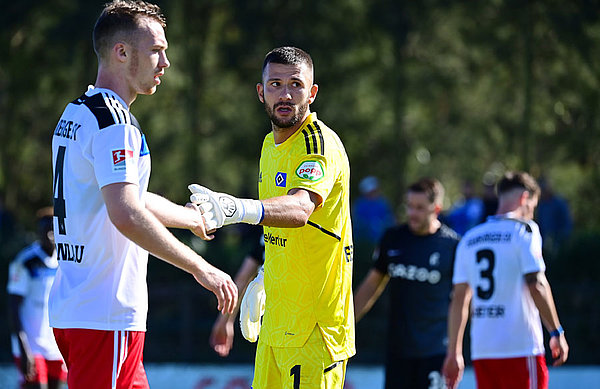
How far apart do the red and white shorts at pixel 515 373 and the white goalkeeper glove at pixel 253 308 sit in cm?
269

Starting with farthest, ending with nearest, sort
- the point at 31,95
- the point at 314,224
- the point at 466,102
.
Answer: the point at 466,102 → the point at 31,95 → the point at 314,224

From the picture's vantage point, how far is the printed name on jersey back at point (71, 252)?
416 cm

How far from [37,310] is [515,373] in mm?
4483

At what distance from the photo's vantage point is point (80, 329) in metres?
4.12

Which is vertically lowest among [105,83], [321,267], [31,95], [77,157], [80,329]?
[80,329]

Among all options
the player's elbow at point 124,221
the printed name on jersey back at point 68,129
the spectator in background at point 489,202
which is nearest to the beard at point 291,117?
the printed name on jersey back at point 68,129

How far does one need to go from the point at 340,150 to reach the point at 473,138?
20.9 m

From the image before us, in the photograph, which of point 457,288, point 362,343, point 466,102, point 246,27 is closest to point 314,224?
point 457,288

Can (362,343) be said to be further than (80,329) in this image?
Yes

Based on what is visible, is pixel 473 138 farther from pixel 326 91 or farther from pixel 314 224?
pixel 314 224

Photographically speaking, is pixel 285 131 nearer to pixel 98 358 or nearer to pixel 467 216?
pixel 98 358

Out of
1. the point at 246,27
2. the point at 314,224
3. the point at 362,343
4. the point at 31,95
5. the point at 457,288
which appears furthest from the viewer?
the point at 31,95

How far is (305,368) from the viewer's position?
4.82m

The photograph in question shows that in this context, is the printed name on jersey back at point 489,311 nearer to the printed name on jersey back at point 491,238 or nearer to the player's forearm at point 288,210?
the printed name on jersey back at point 491,238
